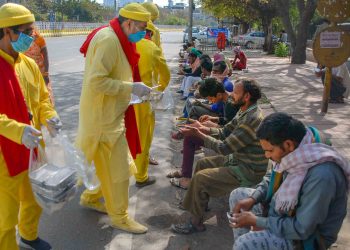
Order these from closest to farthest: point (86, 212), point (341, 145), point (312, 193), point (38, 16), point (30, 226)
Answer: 1. point (312, 193)
2. point (30, 226)
3. point (86, 212)
4. point (341, 145)
5. point (38, 16)

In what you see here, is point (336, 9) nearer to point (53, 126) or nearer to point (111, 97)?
point (111, 97)

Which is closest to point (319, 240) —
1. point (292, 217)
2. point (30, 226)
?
point (292, 217)

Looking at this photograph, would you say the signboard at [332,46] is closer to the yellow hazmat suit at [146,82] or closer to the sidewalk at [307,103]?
the sidewalk at [307,103]

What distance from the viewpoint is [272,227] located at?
2.20 meters

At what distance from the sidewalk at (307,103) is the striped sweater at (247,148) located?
0.88m

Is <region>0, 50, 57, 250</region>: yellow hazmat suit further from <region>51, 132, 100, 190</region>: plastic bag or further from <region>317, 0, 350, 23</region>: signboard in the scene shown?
<region>317, 0, 350, 23</region>: signboard

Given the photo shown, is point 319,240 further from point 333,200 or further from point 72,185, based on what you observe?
point 72,185

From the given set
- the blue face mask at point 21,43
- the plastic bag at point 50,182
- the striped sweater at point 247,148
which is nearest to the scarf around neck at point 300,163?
the striped sweater at point 247,148

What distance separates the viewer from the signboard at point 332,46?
23.5ft

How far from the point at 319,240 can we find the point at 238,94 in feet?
4.76

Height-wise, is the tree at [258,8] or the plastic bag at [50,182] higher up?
the tree at [258,8]

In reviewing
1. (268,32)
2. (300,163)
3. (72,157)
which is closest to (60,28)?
(268,32)

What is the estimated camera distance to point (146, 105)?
4363 mm

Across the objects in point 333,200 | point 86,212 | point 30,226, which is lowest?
point 86,212
